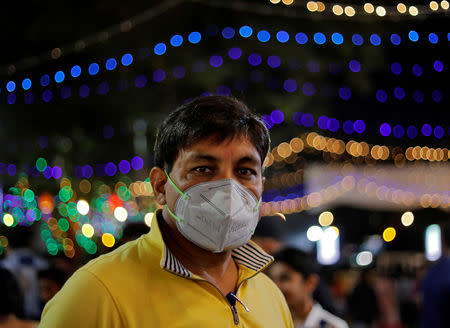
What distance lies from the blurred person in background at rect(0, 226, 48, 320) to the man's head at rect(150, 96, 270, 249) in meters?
5.22

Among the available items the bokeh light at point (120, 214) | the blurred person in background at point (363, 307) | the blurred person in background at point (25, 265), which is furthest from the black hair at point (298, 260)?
the bokeh light at point (120, 214)

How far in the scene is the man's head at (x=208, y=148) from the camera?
7.10 feet

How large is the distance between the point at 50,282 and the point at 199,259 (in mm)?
4463

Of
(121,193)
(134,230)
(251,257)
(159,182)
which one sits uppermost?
(159,182)

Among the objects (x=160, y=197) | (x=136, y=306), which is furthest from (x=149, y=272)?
(x=160, y=197)

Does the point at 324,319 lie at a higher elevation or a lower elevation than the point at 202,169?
lower

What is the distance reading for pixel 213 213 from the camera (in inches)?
86.3

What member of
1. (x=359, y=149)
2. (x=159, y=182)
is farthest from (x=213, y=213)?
(x=359, y=149)

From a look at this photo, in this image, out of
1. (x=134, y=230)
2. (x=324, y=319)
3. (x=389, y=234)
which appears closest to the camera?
(x=324, y=319)

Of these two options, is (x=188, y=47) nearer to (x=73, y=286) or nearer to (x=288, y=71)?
(x=288, y=71)

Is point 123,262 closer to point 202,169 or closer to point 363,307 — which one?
point 202,169

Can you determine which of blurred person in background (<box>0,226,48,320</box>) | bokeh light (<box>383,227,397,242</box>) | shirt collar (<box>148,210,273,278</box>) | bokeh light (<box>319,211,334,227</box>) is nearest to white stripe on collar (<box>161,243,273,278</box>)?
shirt collar (<box>148,210,273,278</box>)

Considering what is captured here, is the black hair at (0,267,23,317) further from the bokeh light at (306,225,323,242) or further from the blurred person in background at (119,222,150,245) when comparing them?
the bokeh light at (306,225,323,242)

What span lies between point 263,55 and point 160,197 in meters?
7.88
